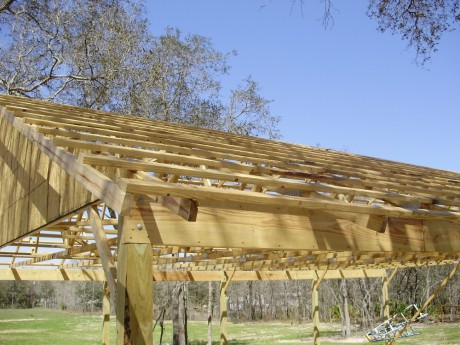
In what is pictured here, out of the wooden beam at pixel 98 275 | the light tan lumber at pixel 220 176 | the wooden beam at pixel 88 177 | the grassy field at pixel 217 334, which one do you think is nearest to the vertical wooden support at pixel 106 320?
the wooden beam at pixel 98 275

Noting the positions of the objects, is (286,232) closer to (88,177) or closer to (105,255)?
(105,255)

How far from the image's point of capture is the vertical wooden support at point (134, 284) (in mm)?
2391

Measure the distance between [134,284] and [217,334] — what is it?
2250 centimetres

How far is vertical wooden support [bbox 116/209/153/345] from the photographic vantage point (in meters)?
2.39

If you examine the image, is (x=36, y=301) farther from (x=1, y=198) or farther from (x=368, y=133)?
(x=1, y=198)

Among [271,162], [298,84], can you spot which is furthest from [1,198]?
[298,84]

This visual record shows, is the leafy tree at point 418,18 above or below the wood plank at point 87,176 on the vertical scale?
above

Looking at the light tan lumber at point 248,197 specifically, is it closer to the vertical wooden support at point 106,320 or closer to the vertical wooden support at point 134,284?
the vertical wooden support at point 134,284

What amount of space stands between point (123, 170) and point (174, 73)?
13972 mm

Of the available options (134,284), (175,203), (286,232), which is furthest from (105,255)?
(286,232)

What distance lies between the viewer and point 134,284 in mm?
2416

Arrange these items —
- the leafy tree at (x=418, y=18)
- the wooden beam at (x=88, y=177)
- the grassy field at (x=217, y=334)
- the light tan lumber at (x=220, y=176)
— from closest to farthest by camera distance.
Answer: the wooden beam at (x=88, y=177), the light tan lumber at (x=220, y=176), the leafy tree at (x=418, y=18), the grassy field at (x=217, y=334)

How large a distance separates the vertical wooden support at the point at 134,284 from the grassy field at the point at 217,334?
14197 millimetres

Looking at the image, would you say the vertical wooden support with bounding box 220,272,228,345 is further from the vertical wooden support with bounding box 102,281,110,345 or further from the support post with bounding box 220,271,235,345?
the vertical wooden support with bounding box 102,281,110,345
